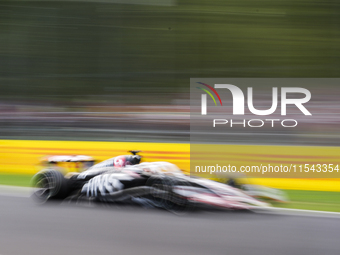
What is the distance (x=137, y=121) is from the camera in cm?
673

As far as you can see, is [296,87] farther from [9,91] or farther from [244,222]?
[9,91]

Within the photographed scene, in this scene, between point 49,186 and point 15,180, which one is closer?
point 49,186

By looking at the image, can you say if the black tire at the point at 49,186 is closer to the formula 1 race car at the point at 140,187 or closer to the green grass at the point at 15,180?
the formula 1 race car at the point at 140,187

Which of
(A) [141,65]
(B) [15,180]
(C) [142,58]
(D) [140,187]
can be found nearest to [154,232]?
(D) [140,187]

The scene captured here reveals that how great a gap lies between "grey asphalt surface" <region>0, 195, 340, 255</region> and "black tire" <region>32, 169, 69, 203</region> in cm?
12

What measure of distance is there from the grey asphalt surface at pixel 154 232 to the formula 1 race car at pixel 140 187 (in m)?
0.12

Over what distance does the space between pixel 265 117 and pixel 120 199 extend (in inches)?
132

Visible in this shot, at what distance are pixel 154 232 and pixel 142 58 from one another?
16.5 ft

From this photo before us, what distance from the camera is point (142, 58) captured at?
303 inches

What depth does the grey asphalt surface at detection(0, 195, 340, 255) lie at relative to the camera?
2952 mm

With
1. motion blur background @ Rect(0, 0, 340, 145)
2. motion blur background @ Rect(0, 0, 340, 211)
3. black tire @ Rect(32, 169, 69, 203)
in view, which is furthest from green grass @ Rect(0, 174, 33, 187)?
black tire @ Rect(32, 169, 69, 203)

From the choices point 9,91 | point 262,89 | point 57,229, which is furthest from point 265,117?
point 9,91

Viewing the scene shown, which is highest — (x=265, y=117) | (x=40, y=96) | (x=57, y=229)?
(x=40, y=96)

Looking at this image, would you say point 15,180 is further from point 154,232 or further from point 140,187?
point 154,232
